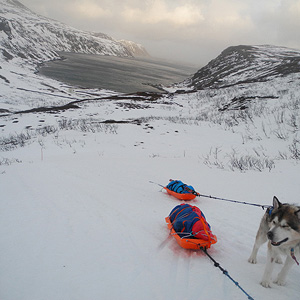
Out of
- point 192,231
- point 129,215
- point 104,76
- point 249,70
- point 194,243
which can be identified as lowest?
point 129,215

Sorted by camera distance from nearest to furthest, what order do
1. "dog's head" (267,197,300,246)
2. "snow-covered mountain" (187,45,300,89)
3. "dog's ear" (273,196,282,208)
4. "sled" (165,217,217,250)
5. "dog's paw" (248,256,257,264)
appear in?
"dog's head" (267,197,300,246)
"dog's ear" (273,196,282,208)
"dog's paw" (248,256,257,264)
"sled" (165,217,217,250)
"snow-covered mountain" (187,45,300,89)

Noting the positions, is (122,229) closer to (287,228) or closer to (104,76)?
(287,228)

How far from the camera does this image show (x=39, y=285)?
7.62 ft

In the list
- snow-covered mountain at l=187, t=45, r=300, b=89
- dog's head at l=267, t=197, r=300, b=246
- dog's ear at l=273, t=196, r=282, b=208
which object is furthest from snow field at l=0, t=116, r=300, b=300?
snow-covered mountain at l=187, t=45, r=300, b=89

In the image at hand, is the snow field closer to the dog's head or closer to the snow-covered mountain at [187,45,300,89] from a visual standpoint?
the dog's head

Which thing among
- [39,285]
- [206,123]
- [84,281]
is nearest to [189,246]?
[84,281]

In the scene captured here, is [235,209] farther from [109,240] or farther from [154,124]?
[154,124]

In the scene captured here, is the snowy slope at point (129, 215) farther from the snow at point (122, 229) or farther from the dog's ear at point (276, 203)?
the dog's ear at point (276, 203)

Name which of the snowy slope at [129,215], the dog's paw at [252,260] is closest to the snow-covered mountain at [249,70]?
the snowy slope at [129,215]

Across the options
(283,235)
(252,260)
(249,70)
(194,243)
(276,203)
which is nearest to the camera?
(283,235)

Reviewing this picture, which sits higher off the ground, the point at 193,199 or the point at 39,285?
the point at 39,285

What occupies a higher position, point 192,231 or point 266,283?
point 192,231

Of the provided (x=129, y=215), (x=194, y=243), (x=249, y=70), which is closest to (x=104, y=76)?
(x=249, y=70)

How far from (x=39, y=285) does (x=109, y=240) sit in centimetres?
112
